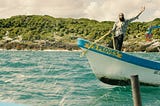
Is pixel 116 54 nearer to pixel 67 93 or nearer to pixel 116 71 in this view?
pixel 116 71

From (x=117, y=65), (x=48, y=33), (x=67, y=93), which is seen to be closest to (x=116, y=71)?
(x=117, y=65)

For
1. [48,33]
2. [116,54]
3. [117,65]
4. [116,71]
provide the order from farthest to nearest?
[48,33], [116,71], [117,65], [116,54]

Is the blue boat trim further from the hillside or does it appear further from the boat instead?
the hillside

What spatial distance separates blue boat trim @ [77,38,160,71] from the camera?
1461 cm

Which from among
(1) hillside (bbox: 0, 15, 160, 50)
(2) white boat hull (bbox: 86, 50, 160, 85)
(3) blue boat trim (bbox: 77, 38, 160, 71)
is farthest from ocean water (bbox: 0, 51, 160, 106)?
(1) hillside (bbox: 0, 15, 160, 50)

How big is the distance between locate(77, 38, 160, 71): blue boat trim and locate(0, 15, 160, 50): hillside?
277 feet

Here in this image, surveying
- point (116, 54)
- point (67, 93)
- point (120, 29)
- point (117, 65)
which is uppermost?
point (120, 29)

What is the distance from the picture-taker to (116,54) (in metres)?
14.8

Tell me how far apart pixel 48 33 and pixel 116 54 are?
12722cm

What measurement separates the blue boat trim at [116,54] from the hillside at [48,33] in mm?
84424

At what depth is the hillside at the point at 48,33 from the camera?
4523 inches

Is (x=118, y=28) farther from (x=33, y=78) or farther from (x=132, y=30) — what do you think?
(x=132, y=30)

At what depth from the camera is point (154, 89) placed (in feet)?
52.6

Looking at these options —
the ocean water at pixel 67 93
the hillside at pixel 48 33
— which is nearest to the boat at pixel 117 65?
the ocean water at pixel 67 93
